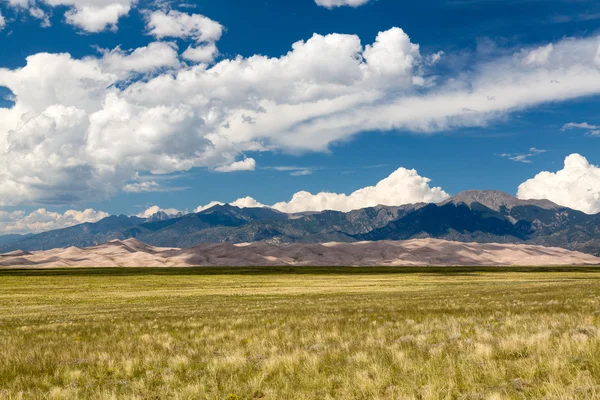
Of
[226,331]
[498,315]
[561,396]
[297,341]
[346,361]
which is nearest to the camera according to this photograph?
[561,396]

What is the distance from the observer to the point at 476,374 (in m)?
10.5

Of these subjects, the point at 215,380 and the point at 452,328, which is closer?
the point at 215,380

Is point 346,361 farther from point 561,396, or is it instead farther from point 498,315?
point 498,315

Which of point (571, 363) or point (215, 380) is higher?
point (571, 363)

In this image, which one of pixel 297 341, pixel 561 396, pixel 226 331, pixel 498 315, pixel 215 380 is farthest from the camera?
pixel 498 315

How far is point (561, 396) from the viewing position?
8195mm

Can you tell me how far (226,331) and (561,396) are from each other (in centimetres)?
1571

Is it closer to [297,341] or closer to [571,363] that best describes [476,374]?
[571,363]

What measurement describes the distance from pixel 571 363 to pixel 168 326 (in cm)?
1965

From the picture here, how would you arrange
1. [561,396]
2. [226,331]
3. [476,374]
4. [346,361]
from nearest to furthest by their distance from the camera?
1. [561,396]
2. [476,374]
3. [346,361]
4. [226,331]

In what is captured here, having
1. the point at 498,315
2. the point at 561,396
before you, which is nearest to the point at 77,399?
the point at 561,396

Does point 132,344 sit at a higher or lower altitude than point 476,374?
lower

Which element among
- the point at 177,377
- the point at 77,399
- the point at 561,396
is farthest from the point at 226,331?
the point at 561,396

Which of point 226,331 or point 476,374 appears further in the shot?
point 226,331
